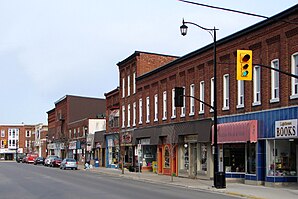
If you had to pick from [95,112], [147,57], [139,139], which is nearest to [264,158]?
[139,139]

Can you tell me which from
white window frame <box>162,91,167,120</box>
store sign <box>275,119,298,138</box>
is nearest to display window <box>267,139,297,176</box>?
store sign <box>275,119,298,138</box>

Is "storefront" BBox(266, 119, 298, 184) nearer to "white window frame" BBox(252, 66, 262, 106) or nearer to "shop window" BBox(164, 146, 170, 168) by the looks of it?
"white window frame" BBox(252, 66, 262, 106)

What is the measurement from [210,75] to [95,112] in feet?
178

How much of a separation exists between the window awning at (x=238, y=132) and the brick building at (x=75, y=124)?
36.1m

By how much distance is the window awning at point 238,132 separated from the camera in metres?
29.6

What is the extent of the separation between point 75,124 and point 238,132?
52776 millimetres

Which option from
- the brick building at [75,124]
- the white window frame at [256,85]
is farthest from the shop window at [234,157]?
the brick building at [75,124]

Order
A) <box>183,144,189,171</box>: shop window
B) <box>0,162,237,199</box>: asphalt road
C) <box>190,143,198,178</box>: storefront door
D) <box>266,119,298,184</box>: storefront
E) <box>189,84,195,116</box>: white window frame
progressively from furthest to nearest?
<box>183,144,189,171</box>: shop window < <box>189,84,195,116</box>: white window frame < <box>190,143,198,178</box>: storefront door < <box>266,119,298,184</box>: storefront < <box>0,162,237,199</box>: asphalt road

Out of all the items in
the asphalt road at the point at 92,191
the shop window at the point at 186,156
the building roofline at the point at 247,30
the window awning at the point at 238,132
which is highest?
the building roofline at the point at 247,30

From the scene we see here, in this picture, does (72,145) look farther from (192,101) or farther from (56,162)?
(192,101)

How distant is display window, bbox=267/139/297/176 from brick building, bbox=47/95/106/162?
4085 centimetres

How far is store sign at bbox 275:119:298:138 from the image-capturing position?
2631cm

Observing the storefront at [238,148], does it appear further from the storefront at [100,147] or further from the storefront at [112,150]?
the storefront at [100,147]

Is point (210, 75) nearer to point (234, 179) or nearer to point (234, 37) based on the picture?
point (234, 37)
